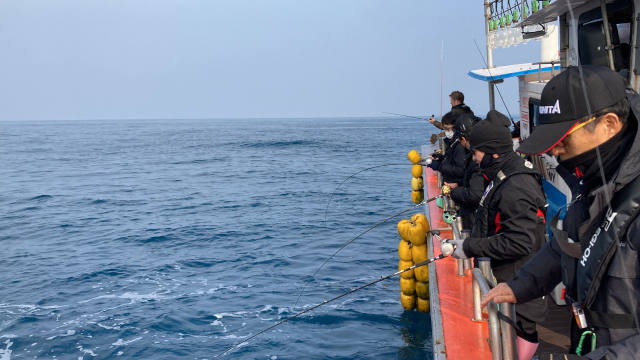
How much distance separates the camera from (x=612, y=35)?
12.5 feet

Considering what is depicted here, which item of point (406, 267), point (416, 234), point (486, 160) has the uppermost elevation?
point (486, 160)

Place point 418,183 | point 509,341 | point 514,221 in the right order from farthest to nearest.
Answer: point 418,183
point 514,221
point 509,341

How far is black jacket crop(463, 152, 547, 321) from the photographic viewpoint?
3273 mm

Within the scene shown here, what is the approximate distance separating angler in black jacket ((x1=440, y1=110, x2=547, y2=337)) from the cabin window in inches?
38.5

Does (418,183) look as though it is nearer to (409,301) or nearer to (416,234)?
(409,301)

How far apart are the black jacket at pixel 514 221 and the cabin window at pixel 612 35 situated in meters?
1.05

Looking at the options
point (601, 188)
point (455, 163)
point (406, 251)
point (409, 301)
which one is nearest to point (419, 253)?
point (406, 251)

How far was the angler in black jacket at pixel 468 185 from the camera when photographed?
448 cm

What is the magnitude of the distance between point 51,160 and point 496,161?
46.8 meters

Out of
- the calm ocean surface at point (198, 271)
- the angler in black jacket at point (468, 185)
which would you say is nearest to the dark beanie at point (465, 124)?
the angler in black jacket at point (468, 185)

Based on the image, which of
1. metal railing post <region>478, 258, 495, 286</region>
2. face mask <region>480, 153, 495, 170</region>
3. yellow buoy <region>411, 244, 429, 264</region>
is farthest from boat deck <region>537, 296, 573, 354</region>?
yellow buoy <region>411, 244, 429, 264</region>

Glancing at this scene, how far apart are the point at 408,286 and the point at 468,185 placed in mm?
3058

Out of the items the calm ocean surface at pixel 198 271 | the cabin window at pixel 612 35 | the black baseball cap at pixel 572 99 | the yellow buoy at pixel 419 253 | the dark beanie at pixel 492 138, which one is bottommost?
the calm ocean surface at pixel 198 271

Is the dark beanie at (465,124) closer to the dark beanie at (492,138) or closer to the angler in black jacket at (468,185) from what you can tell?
the angler in black jacket at (468,185)
